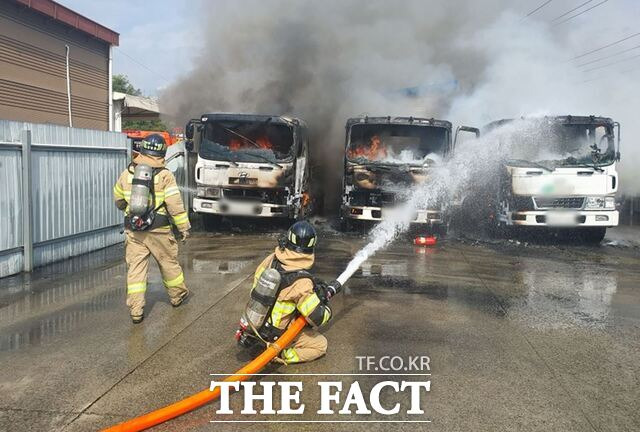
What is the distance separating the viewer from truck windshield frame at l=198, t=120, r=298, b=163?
10.1 m

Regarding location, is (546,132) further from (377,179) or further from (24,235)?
(24,235)

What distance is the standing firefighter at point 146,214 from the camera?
464cm

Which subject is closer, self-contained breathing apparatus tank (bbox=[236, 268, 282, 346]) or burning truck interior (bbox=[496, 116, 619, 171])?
self-contained breathing apparatus tank (bbox=[236, 268, 282, 346])

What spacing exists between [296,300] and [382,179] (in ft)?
21.3

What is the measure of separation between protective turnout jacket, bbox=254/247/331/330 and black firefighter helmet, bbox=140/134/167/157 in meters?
1.75

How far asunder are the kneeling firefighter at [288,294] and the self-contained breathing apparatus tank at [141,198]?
4.72 feet

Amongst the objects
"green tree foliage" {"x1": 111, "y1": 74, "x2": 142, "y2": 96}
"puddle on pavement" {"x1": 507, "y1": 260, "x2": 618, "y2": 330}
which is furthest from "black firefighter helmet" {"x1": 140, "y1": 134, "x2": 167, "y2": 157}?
"green tree foliage" {"x1": 111, "y1": 74, "x2": 142, "y2": 96}

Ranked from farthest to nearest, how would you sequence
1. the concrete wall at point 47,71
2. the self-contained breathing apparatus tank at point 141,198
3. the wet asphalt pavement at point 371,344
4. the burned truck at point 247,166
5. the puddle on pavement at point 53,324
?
the concrete wall at point 47,71 < the burned truck at point 247,166 < the self-contained breathing apparatus tank at point 141,198 < the puddle on pavement at point 53,324 < the wet asphalt pavement at point 371,344

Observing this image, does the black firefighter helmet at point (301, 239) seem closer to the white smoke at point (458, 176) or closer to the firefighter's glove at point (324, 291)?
the firefighter's glove at point (324, 291)

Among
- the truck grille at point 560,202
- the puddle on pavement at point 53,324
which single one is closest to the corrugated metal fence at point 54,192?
the puddle on pavement at point 53,324

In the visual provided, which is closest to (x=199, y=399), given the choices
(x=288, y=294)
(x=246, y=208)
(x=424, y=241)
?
(x=288, y=294)

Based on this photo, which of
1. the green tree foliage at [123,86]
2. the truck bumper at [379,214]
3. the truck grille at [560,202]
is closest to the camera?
the truck grille at [560,202]

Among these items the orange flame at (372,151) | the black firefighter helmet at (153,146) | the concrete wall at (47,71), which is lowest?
the black firefighter helmet at (153,146)

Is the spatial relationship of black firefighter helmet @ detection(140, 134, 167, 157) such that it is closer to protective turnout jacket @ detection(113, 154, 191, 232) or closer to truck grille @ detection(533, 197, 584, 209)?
protective turnout jacket @ detection(113, 154, 191, 232)
